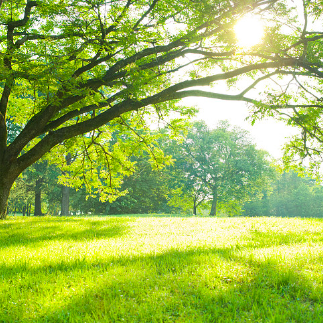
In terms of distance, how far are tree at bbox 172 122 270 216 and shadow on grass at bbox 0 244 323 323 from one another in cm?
3268

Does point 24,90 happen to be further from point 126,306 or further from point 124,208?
point 124,208

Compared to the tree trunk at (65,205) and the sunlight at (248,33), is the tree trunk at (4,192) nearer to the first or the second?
the sunlight at (248,33)

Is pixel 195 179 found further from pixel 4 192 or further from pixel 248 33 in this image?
pixel 248 33

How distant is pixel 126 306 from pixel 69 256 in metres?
2.48

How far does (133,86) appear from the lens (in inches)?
320

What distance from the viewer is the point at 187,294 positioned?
3400 mm

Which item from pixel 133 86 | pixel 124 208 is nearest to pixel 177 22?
pixel 133 86

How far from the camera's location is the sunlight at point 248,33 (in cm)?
858

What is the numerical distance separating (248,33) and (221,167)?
2918cm

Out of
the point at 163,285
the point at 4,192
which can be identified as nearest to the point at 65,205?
the point at 4,192

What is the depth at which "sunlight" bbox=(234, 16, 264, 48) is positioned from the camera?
8578 millimetres

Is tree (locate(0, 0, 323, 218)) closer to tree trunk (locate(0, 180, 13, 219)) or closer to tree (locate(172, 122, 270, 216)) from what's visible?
tree trunk (locate(0, 180, 13, 219))

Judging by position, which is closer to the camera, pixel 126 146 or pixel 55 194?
pixel 126 146

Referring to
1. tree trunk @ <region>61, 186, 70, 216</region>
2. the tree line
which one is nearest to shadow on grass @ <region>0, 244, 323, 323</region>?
tree trunk @ <region>61, 186, 70, 216</region>
